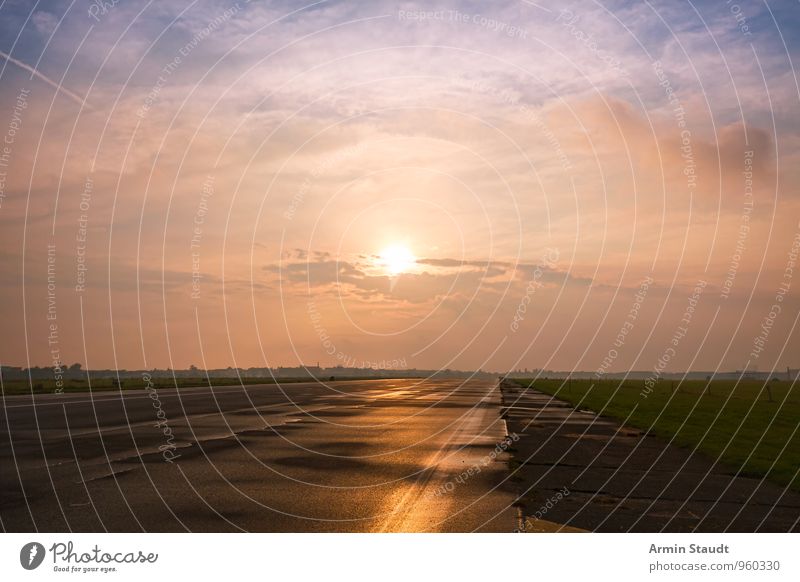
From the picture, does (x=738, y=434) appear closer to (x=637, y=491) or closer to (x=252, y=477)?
(x=637, y=491)

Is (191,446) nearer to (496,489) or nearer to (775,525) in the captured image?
(496,489)

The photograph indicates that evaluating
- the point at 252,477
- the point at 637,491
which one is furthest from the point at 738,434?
the point at 252,477

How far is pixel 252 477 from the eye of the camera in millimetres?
18453

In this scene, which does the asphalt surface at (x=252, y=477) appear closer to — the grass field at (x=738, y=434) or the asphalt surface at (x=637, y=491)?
the asphalt surface at (x=637, y=491)

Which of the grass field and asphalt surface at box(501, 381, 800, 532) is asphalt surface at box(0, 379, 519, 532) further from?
the grass field

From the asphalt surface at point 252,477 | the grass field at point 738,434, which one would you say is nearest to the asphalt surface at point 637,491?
the asphalt surface at point 252,477

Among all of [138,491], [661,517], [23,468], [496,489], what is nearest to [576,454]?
[496,489]

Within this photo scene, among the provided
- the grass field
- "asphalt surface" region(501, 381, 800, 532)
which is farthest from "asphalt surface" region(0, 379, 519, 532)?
the grass field

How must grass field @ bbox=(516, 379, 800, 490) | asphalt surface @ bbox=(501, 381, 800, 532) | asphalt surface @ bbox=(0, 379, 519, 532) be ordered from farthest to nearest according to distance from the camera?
grass field @ bbox=(516, 379, 800, 490) < asphalt surface @ bbox=(501, 381, 800, 532) < asphalt surface @ bbox=(0, 379, 519, 532)

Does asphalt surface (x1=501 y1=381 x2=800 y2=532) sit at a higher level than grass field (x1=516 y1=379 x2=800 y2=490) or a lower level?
lower

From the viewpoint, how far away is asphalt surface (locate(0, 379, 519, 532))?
13.3 metres

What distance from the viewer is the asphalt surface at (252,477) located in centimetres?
1332

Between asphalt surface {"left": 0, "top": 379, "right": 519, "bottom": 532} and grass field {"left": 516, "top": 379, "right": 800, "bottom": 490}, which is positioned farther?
grass field {"left": 516, "top": 379, "right": 800, "bottom": 490}

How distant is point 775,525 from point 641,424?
28.6 metres
